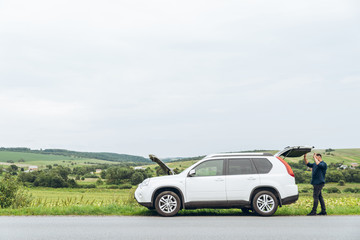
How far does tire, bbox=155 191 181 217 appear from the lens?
39.3ft

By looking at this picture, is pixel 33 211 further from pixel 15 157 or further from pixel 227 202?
pixel 15 157

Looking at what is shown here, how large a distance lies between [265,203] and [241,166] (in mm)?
1294

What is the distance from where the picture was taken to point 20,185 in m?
14.7

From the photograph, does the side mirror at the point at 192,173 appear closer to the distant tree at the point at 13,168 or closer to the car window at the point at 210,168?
the car window at the point at 210,168

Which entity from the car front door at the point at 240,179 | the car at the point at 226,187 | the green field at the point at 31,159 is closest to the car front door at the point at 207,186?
the car at the point at 226,187

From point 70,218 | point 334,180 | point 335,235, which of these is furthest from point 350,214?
point 334,180

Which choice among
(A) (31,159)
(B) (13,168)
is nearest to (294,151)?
(B) (13,168)

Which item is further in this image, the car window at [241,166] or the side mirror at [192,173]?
the car window at [241,166]

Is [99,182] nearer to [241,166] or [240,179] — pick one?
[241,166]

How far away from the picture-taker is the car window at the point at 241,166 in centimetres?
1227

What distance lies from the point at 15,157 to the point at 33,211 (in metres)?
156

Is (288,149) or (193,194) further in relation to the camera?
(288,149)

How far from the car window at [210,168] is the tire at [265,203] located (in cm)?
133

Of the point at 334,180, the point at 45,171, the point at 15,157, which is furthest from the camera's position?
the point at 15,157
